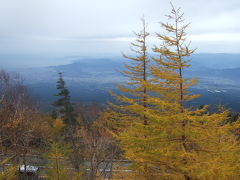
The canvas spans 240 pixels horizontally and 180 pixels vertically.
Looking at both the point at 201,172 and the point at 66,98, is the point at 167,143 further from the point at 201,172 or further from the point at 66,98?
the point at 66,98

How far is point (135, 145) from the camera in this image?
245 inches

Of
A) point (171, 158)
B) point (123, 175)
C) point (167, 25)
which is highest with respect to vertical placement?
point (167, 25)

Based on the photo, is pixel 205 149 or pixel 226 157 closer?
pixel 226 157

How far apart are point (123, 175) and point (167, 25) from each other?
6158mm

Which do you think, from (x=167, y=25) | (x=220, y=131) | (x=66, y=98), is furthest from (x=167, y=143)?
(x=66, y=98)

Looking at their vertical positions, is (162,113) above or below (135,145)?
above

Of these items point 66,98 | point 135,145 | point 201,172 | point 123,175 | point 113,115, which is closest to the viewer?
point 201,172

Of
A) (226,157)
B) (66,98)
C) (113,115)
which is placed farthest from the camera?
(66,98)

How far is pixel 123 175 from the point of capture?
830 cm

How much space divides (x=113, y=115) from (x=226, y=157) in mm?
5233

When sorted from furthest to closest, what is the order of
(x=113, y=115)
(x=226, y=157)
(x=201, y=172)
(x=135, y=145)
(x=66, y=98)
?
(x=66, y=98) → (x=113, y=115) → (x=135, y=145) → (x=226, y=157) → (x=201, y=172)

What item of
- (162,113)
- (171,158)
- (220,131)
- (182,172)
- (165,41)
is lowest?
(182,172)

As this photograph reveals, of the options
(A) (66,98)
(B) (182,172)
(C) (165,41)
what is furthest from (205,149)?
(A) (66,98)

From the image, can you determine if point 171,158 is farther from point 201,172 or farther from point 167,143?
point 201,172
